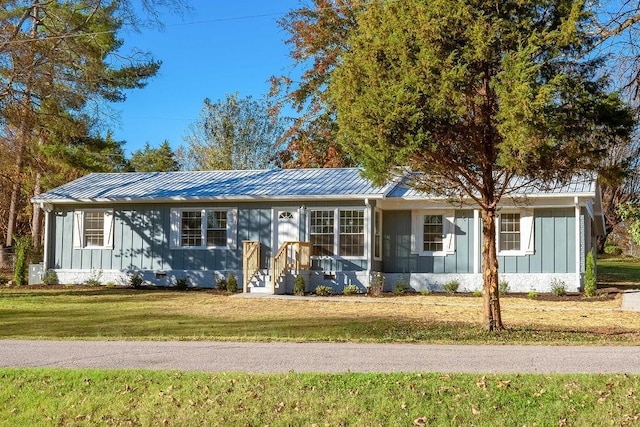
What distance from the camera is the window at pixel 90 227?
25.8 m

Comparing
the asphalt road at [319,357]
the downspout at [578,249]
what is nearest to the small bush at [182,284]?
the asphalt road at [319,357]

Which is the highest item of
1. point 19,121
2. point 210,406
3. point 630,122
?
point 19,121

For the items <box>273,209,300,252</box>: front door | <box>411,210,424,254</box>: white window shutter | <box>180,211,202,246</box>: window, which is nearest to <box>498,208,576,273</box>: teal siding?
<box>411,210,424,254</box>: white window shutter

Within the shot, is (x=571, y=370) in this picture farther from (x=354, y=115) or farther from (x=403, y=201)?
(x=403, y=201)

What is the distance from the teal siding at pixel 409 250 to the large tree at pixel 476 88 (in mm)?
9942

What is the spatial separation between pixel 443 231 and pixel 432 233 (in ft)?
1.24

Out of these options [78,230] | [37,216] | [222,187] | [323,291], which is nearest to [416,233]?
[323,291]

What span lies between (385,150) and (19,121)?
14.3 m

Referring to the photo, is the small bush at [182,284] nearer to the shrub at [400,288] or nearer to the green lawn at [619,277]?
the shrub at [400,288]

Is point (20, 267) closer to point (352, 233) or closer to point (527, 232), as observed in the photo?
point (352, 233)

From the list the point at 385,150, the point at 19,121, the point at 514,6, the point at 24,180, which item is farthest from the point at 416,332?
the point at 24,180

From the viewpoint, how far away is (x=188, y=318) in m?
17.0

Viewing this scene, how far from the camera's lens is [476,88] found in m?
12.6

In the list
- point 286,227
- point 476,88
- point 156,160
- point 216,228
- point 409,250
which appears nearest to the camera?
point 476,88
